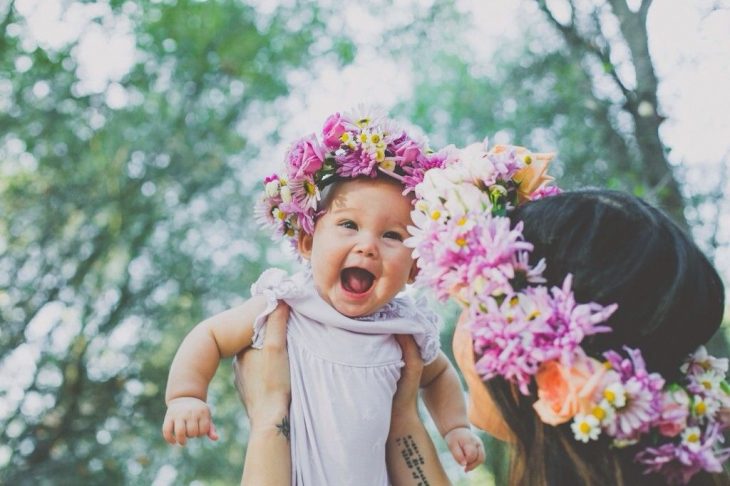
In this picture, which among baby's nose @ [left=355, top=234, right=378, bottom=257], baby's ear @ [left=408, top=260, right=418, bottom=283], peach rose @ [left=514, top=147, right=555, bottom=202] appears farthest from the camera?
baby's ear @ [left=408, top=260, right=418, bottom=283]

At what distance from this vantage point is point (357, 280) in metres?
3.00

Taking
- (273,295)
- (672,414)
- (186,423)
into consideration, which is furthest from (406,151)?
(672,414)

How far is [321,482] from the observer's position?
9.12 ft

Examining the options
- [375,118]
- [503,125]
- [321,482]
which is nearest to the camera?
[321,482]

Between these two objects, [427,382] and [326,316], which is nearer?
[326,316]

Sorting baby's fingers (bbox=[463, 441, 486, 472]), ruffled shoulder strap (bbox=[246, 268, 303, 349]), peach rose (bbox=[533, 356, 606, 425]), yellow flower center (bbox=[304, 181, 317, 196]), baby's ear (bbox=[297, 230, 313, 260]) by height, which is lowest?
baby's fingers (bbox=[463, 441, 486, 472])

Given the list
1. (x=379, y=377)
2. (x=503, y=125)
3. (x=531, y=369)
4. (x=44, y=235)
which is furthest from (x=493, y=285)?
(x=44, y=235)

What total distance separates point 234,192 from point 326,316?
12.1 m

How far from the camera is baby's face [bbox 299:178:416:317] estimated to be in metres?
2.98

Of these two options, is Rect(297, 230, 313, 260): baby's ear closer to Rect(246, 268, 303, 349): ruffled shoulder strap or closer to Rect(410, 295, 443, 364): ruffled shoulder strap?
Rect(246, 268, 303, 349): ruffled shoulder strap

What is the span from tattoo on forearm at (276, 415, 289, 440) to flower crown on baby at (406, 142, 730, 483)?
34.2 inches

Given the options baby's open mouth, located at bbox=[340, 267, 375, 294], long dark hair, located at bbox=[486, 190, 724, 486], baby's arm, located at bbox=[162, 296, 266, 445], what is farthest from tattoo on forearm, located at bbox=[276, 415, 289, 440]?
long dark hair, located at bbox=[486, 190, 724, 486]

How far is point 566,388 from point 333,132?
1.50 meters

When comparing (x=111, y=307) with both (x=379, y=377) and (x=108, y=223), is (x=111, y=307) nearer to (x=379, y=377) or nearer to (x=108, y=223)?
(x=108, y=223)
